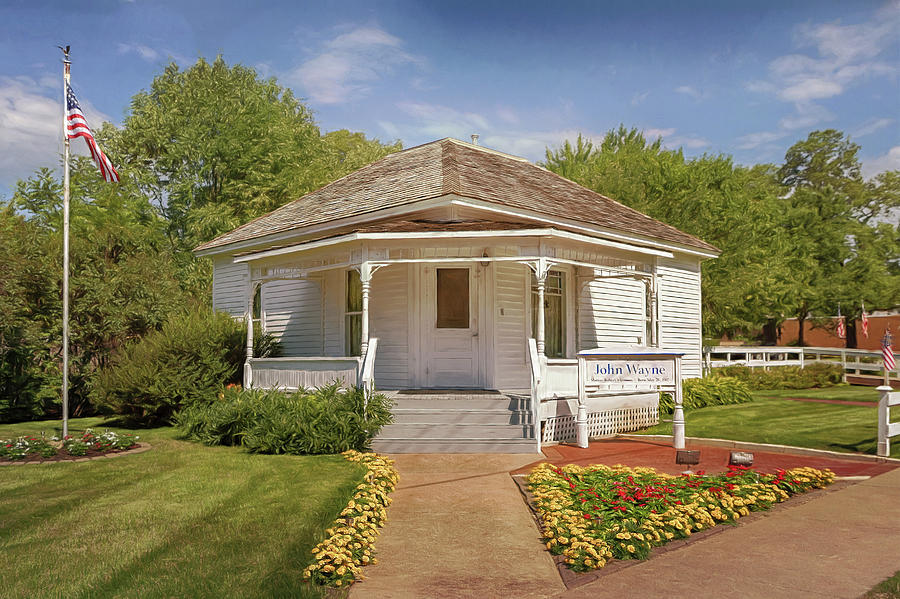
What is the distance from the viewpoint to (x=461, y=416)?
1170cm

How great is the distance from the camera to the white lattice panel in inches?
475

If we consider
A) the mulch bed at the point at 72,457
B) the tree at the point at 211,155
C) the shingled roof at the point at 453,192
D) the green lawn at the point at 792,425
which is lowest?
A: the green lawn at the point at 792,425

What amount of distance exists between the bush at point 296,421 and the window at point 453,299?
2794mm

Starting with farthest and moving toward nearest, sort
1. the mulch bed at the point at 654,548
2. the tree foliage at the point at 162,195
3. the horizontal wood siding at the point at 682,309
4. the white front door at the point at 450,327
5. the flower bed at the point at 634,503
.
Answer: the horizontal wood siding at the point at 682,309
the tree foliage at the point at 162,195
the white front door at the point at 450,327
the flower bed at the point at 634,503
the mulch bed at the point at 654,548

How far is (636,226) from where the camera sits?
18.1 metres

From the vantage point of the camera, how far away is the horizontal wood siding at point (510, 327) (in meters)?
14.1

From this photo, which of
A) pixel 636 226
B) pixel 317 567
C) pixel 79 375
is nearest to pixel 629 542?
pixel 317 567

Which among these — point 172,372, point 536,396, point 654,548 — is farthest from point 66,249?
point 654,548

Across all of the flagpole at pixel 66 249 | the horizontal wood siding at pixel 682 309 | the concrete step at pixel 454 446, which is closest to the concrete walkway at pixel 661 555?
the concrete step at pixel 454 446

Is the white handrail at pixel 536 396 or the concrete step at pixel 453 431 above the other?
the white handrail at pixel 536 396

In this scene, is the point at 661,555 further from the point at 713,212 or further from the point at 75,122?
the point at 713,212

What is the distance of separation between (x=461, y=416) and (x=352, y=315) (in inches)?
196

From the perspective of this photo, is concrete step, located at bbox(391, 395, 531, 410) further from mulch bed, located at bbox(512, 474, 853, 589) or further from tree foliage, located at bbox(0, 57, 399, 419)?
tree foliage, located at bbox(0, 57, 399, 419)

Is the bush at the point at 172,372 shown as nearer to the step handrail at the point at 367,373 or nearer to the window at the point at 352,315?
the window at the point at 352,315
